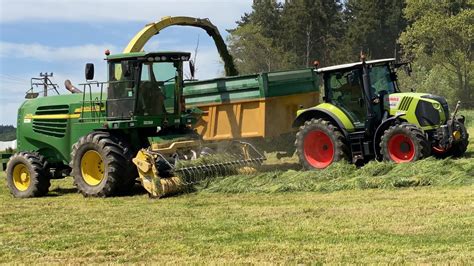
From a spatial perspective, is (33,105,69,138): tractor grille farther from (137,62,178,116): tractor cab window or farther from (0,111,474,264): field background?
(137,62,178,116): tractor cab window

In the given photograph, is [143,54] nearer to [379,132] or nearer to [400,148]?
[379,132]

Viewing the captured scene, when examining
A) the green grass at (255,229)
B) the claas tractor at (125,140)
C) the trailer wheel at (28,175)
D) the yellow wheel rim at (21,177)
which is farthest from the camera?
the yellow wheel rim at (21,177)

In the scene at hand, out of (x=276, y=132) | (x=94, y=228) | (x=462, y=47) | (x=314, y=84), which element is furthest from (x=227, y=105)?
(x=462, y=47)

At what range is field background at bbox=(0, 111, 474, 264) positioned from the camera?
547 centimetres

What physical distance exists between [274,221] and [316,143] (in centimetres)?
531

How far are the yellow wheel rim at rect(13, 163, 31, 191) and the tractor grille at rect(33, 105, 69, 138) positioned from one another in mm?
813

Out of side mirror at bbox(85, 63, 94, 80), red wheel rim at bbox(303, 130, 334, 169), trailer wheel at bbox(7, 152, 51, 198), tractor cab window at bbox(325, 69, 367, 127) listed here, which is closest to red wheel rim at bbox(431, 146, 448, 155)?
tractor cab window at bbox(325, 69, 367, 127)

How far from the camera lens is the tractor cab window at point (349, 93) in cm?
1177

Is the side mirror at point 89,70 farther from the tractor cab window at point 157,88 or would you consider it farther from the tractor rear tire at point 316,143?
the tractor rear tire at point 316,143

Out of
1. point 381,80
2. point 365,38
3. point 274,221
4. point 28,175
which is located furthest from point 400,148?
point 365,38

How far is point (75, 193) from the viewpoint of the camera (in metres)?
11.9

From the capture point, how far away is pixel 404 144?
10.9m

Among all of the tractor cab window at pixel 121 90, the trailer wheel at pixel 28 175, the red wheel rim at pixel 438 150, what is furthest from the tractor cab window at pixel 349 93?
the trailer wheel at pixel 28 175

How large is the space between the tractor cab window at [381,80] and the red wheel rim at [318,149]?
4.44 feet
